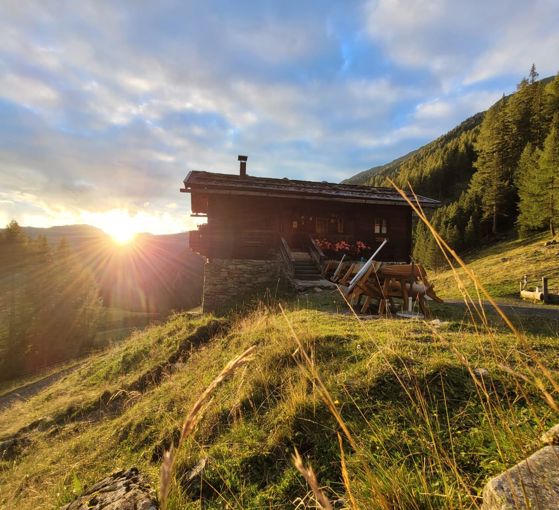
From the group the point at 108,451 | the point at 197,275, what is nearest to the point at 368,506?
the point at 108,451

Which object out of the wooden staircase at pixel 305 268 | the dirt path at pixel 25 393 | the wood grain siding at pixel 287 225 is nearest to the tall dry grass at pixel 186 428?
the wooden staircase at pixel 305 268

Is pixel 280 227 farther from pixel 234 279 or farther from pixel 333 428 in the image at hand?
pixel 333 428

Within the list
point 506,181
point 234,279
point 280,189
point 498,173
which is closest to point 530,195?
point 506,181

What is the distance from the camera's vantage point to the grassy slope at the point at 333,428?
1923 millimetres

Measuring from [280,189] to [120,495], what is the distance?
1411cm

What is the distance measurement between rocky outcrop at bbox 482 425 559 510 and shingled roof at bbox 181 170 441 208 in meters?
14.1

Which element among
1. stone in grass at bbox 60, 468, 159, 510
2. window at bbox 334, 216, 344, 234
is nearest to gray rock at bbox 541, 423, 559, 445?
stone in grass at bbox 60, 468, 159, 510

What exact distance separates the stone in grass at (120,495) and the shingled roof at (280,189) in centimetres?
1277

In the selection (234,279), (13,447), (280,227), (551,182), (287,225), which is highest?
(551,182)

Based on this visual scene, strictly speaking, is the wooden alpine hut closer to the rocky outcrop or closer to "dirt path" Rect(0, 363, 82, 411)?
"dirt path" Rect(0, 363, 82, 411)

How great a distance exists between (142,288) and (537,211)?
211 feet

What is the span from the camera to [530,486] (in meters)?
1.36

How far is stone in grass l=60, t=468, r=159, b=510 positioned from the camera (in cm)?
224

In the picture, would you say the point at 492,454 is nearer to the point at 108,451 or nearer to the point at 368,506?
the point at 368,506
